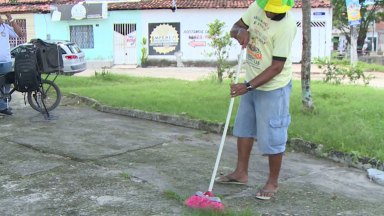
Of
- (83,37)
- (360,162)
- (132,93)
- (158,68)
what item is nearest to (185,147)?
(360,162)

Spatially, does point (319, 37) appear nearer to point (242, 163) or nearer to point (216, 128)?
point (216, 128)

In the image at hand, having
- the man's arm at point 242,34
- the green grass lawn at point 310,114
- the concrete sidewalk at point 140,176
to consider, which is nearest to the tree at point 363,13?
the green grass lawn at point 310,114

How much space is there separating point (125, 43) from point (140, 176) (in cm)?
1979

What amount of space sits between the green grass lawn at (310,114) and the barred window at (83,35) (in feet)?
42.5

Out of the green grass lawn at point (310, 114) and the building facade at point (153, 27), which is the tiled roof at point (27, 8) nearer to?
the building facade at point (153, 27)

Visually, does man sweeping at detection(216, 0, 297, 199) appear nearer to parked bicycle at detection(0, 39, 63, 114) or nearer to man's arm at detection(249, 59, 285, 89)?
man's arm at detection(249, 59, 285, 89)

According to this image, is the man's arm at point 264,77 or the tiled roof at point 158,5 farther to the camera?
the tiled roof at point 158,5

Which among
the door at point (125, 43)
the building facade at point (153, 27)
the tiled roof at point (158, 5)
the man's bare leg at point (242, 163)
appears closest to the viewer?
the man's bare leg at point (242, 163)

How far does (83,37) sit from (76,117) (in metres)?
17.8

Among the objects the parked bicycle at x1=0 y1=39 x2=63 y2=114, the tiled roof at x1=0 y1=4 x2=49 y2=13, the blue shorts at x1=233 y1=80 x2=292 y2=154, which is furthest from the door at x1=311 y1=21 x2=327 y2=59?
the blue shorts at x1=233 y1=80 x2=292 y2=154

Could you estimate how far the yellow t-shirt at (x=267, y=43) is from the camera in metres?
3.13

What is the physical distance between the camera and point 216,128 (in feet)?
18.9

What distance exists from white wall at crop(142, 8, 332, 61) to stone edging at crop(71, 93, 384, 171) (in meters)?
13.9

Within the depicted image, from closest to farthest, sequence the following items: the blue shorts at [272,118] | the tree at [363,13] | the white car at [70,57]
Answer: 1. the blue shorts at [272,118]
2. the white car at [70,57]
3. the tree at [363,13]
